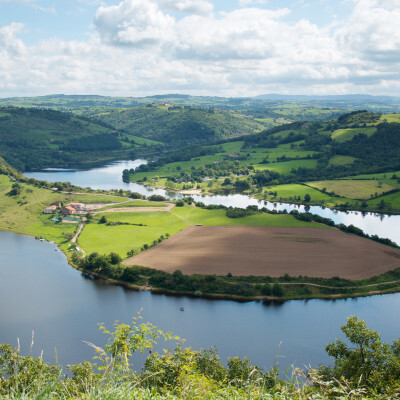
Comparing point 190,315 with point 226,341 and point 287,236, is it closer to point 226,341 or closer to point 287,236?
point 226,341

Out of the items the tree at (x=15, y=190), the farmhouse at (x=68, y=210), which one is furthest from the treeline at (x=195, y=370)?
the tree at (x=15, y=190)

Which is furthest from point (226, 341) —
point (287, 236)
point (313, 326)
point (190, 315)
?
point (287, 236)

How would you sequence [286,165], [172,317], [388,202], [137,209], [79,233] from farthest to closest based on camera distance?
1. [286,165]
2. [388,202]
3. [137,209]
4. [79,233]
5. [172,317]

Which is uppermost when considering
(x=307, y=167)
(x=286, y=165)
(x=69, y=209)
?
(x=286, y=165)

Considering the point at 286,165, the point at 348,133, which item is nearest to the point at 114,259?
the point at 286,165

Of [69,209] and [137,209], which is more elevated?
[137,209]

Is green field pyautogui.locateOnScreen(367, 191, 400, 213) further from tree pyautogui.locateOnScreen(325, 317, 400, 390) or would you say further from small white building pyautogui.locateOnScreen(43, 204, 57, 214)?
tree pyautogui.locateOnScreen(325, 317, 400, 390)

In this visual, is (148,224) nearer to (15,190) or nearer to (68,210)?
(68,210)
